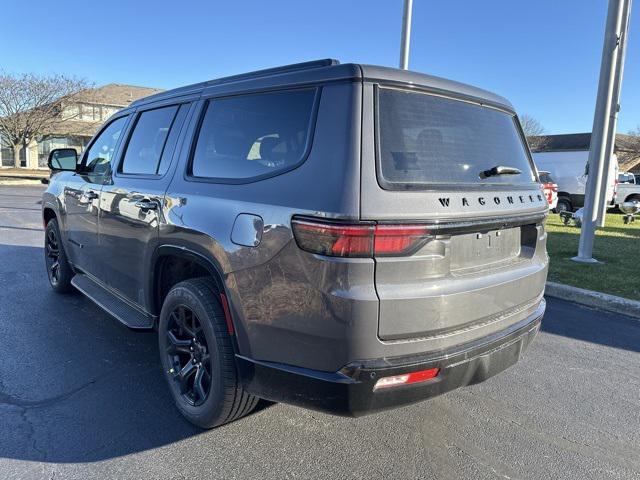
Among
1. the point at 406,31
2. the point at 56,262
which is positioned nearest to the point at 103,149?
the point at 56,262

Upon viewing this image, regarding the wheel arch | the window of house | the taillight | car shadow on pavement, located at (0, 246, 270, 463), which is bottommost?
car shadow on pavement, located at (0, 246, 270, 463)

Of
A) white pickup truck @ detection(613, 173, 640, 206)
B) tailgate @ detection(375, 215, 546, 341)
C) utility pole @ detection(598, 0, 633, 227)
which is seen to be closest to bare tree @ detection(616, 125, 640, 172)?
white pickup truck @ detection(613, 173, 640, 206)

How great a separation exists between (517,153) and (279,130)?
1523 mm

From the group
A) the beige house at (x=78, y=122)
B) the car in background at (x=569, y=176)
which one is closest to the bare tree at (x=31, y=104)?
the beige house at (x=78, y=122)

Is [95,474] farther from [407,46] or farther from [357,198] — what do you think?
[407,46]

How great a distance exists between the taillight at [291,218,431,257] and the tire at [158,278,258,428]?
0.80m

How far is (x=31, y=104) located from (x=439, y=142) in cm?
3752

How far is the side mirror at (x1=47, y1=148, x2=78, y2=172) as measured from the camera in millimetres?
4799

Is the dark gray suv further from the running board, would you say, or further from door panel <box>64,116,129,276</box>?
door panel <box>64,116,129,276</box>

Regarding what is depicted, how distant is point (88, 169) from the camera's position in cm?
458

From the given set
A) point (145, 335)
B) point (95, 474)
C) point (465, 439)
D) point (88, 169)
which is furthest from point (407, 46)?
point (95, 474)

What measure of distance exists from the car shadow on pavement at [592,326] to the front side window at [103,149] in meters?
4.30

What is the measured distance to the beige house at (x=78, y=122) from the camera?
115 ft

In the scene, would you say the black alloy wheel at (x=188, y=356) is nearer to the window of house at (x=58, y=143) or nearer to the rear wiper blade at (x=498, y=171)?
the rear wiper blade at (x=498, y=171)
